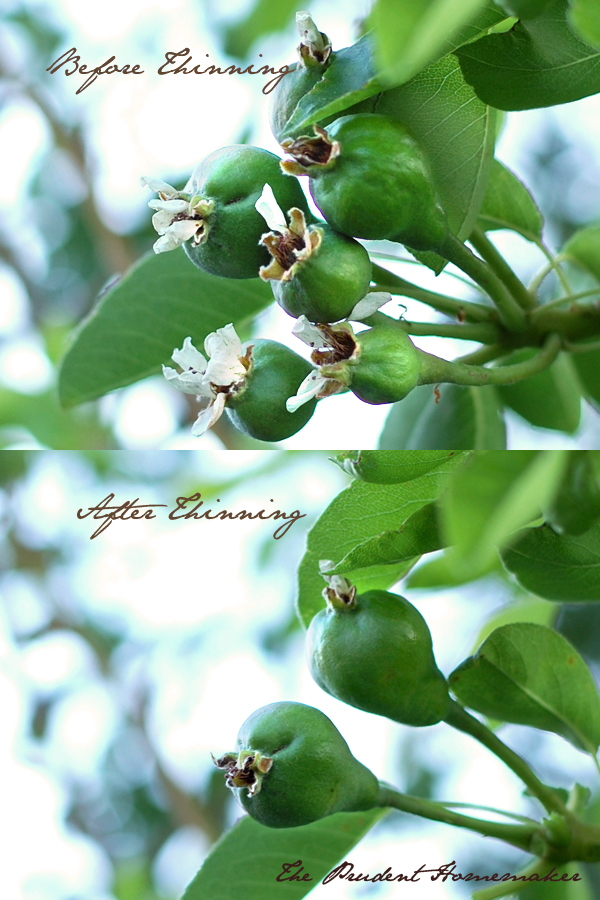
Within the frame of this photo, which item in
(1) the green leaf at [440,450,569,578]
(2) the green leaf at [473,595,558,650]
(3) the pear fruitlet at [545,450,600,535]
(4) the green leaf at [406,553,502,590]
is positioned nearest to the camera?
(1) the green leaf at [440,450,569,578]

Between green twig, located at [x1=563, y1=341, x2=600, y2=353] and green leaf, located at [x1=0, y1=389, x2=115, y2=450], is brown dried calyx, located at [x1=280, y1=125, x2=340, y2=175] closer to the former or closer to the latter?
green twig, located at [x1=563, y1=341, x2=600, y2=353]


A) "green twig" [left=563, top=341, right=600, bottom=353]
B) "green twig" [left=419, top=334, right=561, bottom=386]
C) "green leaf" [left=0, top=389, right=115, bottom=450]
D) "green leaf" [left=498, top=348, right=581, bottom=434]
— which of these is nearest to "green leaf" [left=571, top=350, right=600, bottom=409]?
"green leaf" [left=498, top=348, right=581, bottom=434]

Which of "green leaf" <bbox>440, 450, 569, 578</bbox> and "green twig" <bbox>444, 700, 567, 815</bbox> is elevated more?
"green leaf" <bbox>440, 450, 569, 578</bbox>

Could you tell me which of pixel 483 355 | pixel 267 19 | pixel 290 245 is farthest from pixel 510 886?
pixel 267 19

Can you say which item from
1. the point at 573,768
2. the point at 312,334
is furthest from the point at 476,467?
the point at 573,768

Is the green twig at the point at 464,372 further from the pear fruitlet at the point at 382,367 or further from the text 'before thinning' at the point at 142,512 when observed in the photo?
the text 'before thinning' at the point at 142,512

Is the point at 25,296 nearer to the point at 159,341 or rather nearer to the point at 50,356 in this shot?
the point at 50,356
